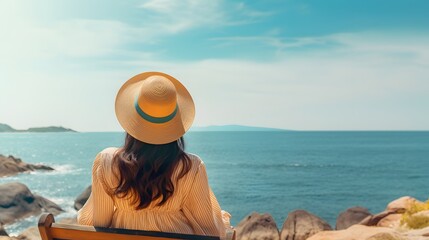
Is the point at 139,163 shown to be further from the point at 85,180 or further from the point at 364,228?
the point at 85,180

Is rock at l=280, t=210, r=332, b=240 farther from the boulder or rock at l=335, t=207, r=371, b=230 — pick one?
rock at l=335, t=207, r=371, b=230

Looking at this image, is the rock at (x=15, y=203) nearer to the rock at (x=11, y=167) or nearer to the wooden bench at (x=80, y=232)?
the rock at (x=11, y=167)

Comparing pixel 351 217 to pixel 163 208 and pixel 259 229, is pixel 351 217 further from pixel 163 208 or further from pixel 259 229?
pixel 163 208

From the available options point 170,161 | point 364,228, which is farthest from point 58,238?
point 364,228

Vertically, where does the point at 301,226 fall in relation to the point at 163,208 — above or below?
below

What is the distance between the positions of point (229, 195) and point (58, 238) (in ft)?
147

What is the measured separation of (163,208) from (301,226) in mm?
11570

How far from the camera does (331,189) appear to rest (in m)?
54.0

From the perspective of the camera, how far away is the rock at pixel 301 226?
1425 centimetres

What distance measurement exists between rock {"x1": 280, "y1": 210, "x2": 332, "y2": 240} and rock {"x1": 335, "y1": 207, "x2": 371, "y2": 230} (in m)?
3.04

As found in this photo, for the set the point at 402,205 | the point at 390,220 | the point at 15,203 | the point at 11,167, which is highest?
the point at 402,205

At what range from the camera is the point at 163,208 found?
3383mm

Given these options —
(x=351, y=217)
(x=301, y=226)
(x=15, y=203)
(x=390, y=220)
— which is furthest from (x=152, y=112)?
(x=15, y=203)

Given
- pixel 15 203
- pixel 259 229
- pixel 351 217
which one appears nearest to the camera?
pixel 259 229
